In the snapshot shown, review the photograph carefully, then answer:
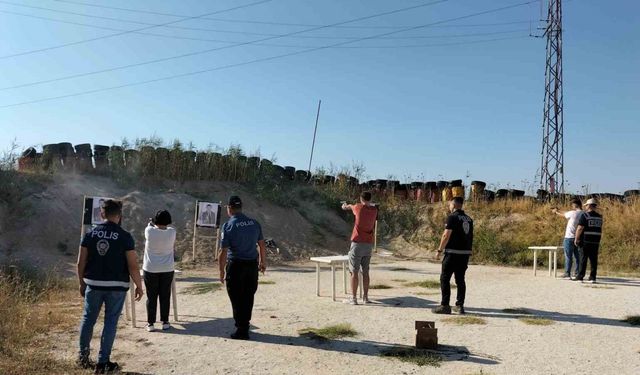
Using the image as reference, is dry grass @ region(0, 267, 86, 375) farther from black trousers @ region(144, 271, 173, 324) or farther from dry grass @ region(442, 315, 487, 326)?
dry grass @ region(442, 315, 487, 326)

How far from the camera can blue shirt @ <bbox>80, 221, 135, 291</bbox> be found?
531 cm

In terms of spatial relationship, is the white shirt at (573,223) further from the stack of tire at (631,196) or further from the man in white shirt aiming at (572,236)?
the stack of tire at (631,196)

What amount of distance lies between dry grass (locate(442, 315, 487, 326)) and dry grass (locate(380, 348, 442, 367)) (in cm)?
170

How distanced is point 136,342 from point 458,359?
12.2ft

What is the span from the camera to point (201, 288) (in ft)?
35.8

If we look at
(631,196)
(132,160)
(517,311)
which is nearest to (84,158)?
(132,160)

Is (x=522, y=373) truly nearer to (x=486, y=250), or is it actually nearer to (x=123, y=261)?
(x=123, y=261)

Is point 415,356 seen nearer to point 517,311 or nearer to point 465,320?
point 465,320

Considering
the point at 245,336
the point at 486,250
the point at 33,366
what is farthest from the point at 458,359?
the point at 486,250

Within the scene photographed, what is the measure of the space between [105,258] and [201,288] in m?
5.75

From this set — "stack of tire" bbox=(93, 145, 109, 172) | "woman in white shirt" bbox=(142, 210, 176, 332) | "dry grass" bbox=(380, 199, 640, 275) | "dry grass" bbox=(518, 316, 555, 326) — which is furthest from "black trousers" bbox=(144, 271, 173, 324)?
"stack of tire" bbox=(93, 145, 109, 172)

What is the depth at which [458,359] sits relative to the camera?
19.1 ft

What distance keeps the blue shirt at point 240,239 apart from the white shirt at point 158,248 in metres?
0.78

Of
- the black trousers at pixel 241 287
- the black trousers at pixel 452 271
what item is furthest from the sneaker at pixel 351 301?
the black trousers at pixel 241 287
